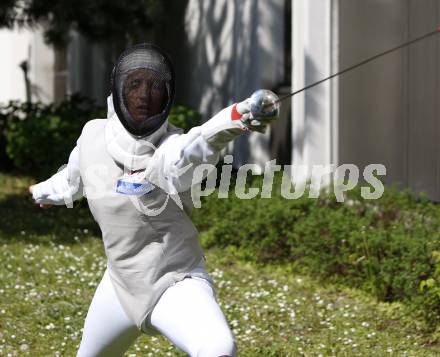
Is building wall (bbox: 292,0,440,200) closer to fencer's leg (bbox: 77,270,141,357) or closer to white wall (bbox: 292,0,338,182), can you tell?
white wall (bbox: 292,0,338,182)

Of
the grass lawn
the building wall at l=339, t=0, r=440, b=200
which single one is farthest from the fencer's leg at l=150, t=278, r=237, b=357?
the building wall at l=339, t=0, r=440, b=200

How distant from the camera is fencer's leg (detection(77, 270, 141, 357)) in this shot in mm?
3736

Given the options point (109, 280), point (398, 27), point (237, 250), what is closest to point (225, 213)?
point (237, 250)

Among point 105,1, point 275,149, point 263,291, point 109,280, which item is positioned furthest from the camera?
point 105,1

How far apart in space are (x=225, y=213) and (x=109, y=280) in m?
4.76

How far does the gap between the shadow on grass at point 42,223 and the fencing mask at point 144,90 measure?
5.50 metres

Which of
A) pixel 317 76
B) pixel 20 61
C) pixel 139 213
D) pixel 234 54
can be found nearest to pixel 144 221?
pixel 139 213

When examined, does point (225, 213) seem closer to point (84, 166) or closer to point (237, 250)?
point (237, 250)

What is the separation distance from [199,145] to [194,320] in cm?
62

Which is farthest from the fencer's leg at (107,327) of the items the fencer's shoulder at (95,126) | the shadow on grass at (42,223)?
the shadow on grass at (42,223)

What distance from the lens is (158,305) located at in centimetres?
358

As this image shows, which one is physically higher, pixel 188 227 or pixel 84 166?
pixel 84 166

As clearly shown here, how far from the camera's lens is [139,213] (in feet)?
11.9

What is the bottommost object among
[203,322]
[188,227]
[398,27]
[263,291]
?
[263,291]
